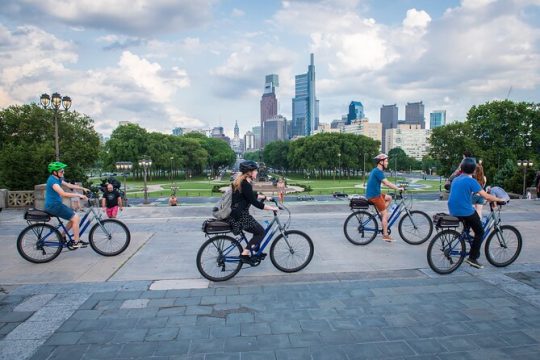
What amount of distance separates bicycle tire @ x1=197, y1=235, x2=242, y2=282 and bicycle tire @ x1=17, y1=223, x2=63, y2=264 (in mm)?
3102

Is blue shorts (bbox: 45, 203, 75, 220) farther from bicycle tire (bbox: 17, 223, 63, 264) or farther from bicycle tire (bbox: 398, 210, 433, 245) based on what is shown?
bicycle tire (bbox: 398, 210, 433, 245)

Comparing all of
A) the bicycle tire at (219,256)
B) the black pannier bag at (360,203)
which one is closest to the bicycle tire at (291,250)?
the bicycle tire at (219,256)

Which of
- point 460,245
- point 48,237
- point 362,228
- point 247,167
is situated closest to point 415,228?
point 362,228

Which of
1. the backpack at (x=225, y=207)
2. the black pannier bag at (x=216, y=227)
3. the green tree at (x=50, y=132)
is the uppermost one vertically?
the green tree at (x=50, y=132)

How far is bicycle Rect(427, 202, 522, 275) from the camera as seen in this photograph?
19.8 ft

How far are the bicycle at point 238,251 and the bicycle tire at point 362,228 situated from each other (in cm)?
231

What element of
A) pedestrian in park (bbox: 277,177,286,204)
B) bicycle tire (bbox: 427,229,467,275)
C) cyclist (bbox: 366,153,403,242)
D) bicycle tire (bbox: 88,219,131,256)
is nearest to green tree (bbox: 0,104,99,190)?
pedestrian in park (bbox: 277,177,286,204)

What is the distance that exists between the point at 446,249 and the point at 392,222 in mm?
2098

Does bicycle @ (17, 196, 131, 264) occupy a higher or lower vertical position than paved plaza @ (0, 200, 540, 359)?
higher

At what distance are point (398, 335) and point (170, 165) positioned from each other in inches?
3042

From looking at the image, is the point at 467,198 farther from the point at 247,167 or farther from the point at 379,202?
the point at 247,167

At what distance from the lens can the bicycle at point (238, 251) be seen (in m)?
5.78

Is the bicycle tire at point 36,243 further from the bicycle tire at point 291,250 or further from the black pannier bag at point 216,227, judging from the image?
the bicycle tire at point 291,250

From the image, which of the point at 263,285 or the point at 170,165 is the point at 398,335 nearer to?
the point at 263,285
